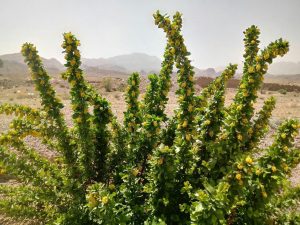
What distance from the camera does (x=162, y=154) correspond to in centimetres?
352

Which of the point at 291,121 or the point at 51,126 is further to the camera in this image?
the point at 51,126

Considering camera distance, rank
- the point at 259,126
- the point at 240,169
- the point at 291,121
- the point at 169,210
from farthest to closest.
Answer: the point at 259,126 < the point at 169,210 < the point at 291,121 < the point at 240,169

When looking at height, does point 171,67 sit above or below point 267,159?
above

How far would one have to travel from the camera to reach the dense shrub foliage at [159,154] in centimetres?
345

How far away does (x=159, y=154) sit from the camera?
3525 mm

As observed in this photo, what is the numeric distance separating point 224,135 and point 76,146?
2.44 meters

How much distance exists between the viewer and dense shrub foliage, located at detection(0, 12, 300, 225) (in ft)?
11.3

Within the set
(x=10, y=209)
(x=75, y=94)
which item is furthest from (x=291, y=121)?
(x=10, y=209)

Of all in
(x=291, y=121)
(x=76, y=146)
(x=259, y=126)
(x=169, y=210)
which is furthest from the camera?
(x=76, y=146)

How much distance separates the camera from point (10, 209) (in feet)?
14.2

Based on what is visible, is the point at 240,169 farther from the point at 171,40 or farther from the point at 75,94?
the point at 75,94

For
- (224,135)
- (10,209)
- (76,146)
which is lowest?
(10,209)

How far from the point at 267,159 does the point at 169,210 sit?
141 cm

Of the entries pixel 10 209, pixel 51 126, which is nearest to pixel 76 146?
pixel 51 126
